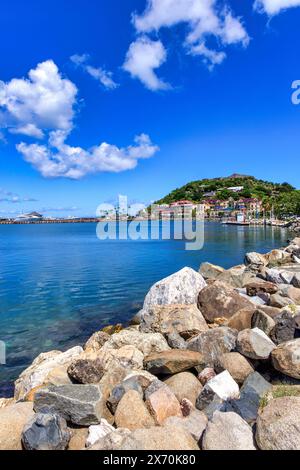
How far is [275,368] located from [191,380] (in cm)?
179

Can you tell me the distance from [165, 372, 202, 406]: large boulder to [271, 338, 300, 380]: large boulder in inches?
67.2

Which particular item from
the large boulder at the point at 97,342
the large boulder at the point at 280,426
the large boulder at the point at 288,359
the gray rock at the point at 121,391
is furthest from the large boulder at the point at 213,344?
the large boulder at the point at 97,342

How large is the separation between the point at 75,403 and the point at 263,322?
212 inches

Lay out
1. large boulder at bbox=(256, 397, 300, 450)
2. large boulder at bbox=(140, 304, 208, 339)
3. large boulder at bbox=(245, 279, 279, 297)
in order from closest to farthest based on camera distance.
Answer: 1. large boulder at bbox=(256, 397, 300, 450)
2. large boulder at bbox=(140, 304, 208, 339)
3. large boulder at bbox=(245, 279, 279, 297)

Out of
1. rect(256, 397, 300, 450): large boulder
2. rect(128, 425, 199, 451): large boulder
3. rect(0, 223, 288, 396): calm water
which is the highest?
rect(256, 397, 300, 450): large boulder

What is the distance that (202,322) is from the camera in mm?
10633

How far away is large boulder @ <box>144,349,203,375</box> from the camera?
25.6 ft

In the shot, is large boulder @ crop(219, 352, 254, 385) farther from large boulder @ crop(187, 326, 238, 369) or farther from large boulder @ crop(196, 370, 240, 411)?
large boulder @ crop(196, 370, 240, 411)

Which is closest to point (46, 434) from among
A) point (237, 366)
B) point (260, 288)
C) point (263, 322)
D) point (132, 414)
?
point (132, 414)

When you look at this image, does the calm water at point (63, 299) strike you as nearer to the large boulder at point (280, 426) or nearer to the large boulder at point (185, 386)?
the large boulder at point (185, 386)

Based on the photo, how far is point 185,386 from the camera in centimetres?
722

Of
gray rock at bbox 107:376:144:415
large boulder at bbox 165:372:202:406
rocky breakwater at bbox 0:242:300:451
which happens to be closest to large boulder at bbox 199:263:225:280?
rocky breakwater at bbox 0:242:300:451
